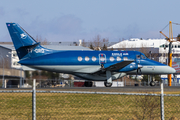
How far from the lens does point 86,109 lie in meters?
15.1

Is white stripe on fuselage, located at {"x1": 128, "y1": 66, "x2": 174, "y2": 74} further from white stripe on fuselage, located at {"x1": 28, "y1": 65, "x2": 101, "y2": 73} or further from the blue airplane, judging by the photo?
white stripe on fuselage, located at {"x1": 28, "y1": 65, "x2": 101, "y2": 73}

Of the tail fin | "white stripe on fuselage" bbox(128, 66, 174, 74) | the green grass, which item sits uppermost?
the tail fin

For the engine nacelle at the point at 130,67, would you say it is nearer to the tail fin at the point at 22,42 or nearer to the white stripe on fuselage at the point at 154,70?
the white stripe on fuselage at the point at 154,70

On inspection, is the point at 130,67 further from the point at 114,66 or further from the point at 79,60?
the point at 79,60

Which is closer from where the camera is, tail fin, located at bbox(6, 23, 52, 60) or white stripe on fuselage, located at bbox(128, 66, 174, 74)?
tail fin, located at bbox(6, 23, 52, 60)

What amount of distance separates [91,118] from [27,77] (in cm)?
2685

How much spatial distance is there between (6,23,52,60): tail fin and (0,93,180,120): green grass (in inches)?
480

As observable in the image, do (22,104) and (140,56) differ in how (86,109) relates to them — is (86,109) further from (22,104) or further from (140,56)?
(140,56)

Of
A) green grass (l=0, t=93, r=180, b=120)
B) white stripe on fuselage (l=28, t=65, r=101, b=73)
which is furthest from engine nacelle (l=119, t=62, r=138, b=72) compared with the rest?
green grass (l=0, t=93, r=180, b=120)

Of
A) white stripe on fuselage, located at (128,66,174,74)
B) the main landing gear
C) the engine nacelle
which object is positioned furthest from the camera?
white stripe on fuselage, located at (128,66,174,74)

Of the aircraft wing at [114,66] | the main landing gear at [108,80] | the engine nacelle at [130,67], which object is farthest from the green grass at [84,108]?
the engine nacelle at [130,67]

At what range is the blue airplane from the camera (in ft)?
99.2

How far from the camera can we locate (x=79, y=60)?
101 ft

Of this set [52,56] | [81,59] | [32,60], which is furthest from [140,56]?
[32,60]
